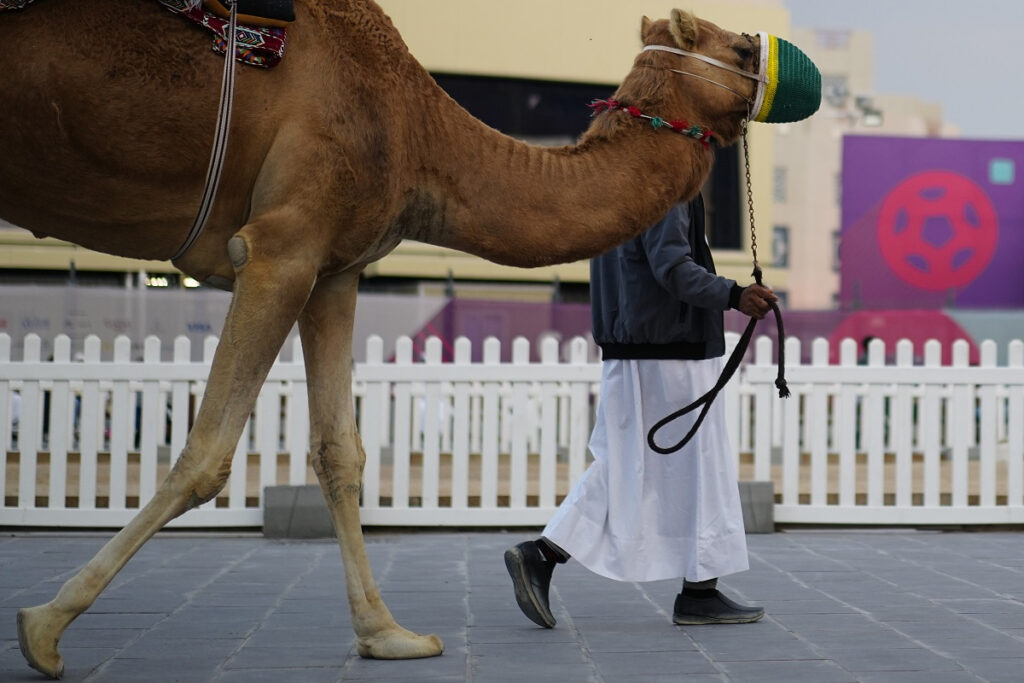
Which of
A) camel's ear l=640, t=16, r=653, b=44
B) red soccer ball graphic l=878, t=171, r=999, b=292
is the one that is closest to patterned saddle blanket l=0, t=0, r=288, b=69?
camel's ear l=640, t=16, r=653, b=44

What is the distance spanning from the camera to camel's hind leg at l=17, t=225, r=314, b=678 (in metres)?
3.70

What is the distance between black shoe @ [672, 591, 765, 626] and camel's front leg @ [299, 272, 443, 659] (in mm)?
1181

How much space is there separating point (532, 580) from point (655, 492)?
25.4 inches

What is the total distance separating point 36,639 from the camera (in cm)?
368

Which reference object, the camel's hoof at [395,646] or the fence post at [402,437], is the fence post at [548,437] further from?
the camel's hoof at [395,646]

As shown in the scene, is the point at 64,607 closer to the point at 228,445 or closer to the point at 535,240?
the point at 228,445

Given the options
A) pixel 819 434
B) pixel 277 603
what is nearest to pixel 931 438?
pixel 819 434

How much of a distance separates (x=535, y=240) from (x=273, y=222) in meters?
0.84

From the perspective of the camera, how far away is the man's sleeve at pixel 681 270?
486cm

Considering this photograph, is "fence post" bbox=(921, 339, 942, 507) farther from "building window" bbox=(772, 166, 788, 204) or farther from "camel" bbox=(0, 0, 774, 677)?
"building window" bbox=(772, 166, 788, 204)

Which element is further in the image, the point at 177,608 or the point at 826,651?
the point at 177,608

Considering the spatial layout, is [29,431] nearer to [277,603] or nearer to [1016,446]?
[277,603]

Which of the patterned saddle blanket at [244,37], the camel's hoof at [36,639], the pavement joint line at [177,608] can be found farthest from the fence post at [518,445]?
the camel's hoof at [36,639]

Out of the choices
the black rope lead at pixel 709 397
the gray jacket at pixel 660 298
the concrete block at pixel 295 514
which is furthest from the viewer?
the concrete block at pixel 295 514
